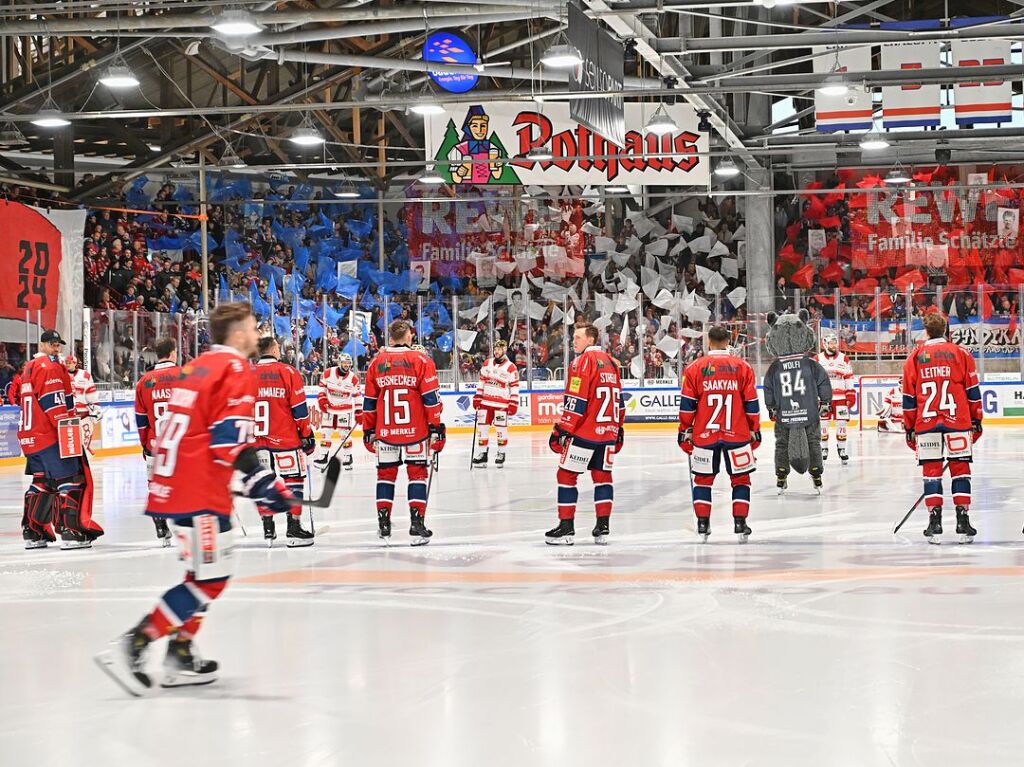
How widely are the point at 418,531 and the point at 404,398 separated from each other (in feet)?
3.06

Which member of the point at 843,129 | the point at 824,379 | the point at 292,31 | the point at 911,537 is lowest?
the point at 911,537

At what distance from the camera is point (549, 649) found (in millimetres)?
5391

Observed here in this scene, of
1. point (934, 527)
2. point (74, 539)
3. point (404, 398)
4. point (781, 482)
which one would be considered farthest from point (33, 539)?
point (781, 482)

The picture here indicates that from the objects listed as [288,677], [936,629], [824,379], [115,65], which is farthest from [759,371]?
[288,677]

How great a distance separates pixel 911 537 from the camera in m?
8.88

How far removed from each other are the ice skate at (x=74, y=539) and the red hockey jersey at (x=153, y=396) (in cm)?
78

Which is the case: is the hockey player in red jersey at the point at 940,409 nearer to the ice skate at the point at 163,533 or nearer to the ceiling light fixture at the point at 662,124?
the ice skate at the point at 163,533

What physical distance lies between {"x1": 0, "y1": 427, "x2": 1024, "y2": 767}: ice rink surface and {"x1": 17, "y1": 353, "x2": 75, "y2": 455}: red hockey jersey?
0.83 meters

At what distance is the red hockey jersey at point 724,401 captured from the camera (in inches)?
339

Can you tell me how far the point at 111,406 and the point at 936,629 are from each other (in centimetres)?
1579

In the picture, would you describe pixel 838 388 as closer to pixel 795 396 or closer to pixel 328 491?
pixel 795 396

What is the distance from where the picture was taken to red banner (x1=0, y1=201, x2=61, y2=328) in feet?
65.4

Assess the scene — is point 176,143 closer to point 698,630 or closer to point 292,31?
point 292,31

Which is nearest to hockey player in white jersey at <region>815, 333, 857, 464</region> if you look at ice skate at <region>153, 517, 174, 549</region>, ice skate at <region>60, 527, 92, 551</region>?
ice skate at <region>153, 517, 174, 549</region>
